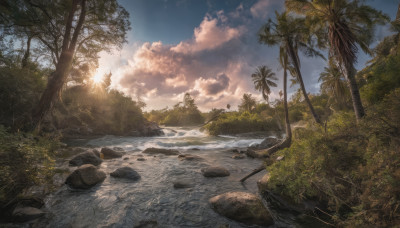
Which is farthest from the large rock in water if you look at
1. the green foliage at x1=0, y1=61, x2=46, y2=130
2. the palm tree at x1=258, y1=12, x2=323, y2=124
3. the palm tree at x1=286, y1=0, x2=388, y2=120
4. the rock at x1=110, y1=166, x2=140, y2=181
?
the green foliage at x1=0, y1=61, x2=46, y2=130

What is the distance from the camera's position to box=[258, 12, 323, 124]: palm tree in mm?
12898

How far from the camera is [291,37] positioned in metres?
13.4

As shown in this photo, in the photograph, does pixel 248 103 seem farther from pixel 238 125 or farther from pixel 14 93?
pixel 14 93

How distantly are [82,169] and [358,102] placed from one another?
1310cm

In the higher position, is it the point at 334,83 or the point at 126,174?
the point at 334,83

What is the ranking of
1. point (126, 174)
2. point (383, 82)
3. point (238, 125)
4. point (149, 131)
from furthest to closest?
point (238, 125) < point (149, 131) < point (383, 82) < point (126, 174)

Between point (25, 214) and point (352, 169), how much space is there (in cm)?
709

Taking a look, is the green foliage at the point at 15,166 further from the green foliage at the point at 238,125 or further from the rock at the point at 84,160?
the green foliage at the point at 238,125

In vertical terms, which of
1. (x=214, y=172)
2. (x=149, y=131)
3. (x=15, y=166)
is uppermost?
(x=15, y=166)

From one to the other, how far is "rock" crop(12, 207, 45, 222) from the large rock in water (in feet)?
13.0

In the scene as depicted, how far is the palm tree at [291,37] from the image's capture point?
12898 millimetres

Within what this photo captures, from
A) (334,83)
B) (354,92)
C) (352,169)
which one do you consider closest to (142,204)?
(352,169)

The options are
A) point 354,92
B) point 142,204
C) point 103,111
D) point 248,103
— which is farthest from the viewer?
point 248,103

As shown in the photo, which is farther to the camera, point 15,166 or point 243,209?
point 243,209
